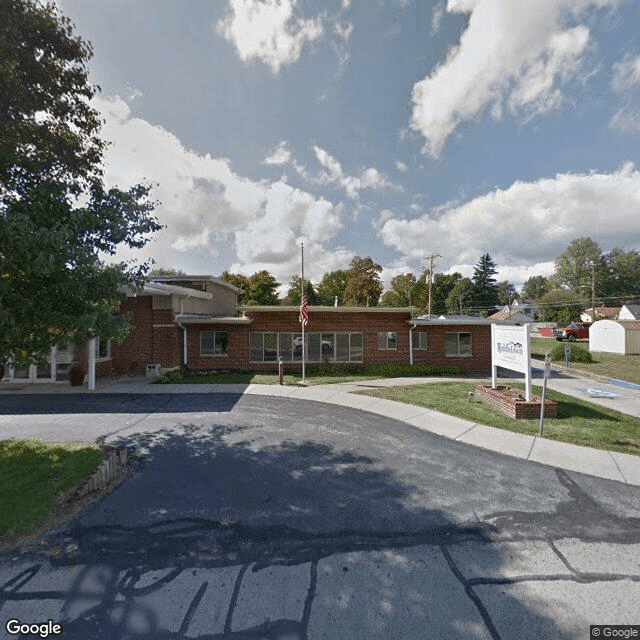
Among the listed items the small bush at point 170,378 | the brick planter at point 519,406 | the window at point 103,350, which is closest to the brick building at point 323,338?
the small bush at point 170,378

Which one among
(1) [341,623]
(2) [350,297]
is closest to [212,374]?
(1) [341,623]

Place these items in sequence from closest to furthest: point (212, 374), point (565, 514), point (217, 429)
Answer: point (565, 514) → point (217, 429) → point (212, 374)

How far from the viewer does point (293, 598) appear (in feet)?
10.4

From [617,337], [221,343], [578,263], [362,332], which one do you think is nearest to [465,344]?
[362,332]

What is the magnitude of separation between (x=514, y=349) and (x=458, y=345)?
732 cm

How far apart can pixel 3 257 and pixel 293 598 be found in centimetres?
568

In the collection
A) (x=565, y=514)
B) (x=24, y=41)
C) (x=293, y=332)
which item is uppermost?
(x=24, y=41)

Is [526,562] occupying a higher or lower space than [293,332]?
lower

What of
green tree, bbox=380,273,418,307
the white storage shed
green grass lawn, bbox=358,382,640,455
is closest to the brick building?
green grass lawn, bbox=358,382,640,455

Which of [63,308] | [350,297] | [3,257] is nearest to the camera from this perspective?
[3,257]

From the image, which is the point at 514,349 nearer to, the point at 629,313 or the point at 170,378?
the point at 170,378

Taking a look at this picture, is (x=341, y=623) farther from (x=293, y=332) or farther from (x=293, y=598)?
(x=293, y=332)

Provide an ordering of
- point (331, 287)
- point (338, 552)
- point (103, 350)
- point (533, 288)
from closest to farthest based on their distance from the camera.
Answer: point (338, 552), point (103, 350), point (331, 287), point (533, 288)

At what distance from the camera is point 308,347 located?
17.5 metres
